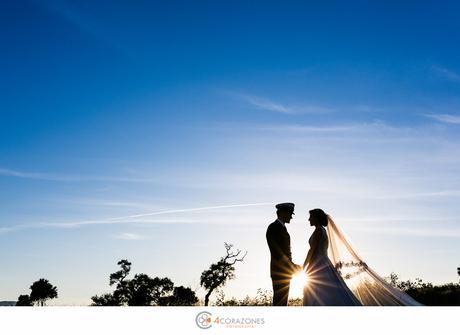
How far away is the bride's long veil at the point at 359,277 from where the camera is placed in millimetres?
9922

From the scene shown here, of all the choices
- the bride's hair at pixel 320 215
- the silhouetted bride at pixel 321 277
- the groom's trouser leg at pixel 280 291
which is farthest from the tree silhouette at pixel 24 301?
the bride's hair at pixel 320 215

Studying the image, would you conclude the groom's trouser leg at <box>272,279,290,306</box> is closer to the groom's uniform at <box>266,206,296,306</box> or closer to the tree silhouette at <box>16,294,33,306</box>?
the groom's uniform at <box>266,206,296,306</box>

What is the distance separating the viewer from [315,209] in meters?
10.9

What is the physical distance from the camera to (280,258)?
31.0 ft

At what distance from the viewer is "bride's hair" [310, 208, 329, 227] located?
423 inches

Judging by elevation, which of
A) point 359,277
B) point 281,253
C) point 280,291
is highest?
point 281,253
